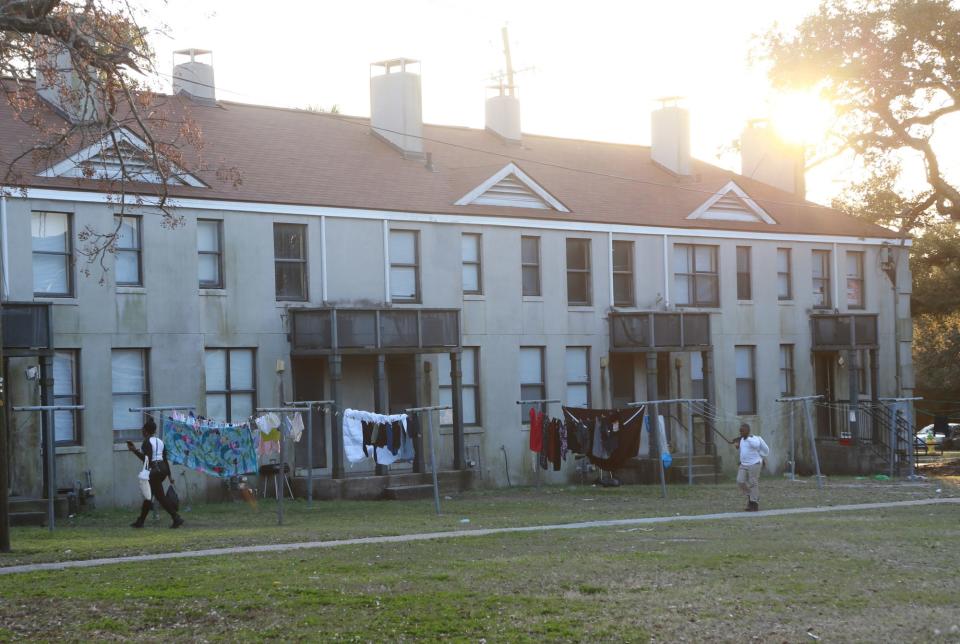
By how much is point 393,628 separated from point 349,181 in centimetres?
2346

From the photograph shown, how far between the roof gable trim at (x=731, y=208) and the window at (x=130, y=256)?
674 inches

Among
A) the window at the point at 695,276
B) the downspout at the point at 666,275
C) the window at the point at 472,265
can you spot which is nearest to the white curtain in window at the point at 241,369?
the window at the point at 472,265

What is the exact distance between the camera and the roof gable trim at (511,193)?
37.2 m

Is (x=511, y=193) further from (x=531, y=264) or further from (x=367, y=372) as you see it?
(x=367, y=372)

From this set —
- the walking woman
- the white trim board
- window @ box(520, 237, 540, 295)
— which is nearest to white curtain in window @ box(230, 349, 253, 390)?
the white trim board

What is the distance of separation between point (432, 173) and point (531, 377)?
20.1ft

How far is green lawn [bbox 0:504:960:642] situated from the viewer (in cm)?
1341

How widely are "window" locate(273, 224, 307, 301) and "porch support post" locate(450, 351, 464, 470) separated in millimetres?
4079

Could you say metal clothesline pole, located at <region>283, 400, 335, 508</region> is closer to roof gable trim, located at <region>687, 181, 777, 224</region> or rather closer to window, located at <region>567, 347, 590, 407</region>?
window, located at <region>567, 347, 590, 407</region>

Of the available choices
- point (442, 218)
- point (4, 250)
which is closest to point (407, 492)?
point (442, 218)

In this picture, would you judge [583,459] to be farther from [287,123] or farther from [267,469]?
[287,123]

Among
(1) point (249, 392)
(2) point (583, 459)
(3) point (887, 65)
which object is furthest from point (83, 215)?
(3) point (887, 65)

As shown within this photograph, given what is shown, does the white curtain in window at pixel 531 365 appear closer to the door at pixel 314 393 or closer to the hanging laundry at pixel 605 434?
the hanging laundry at pixel 605 434

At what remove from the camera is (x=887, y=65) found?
1607 inches
